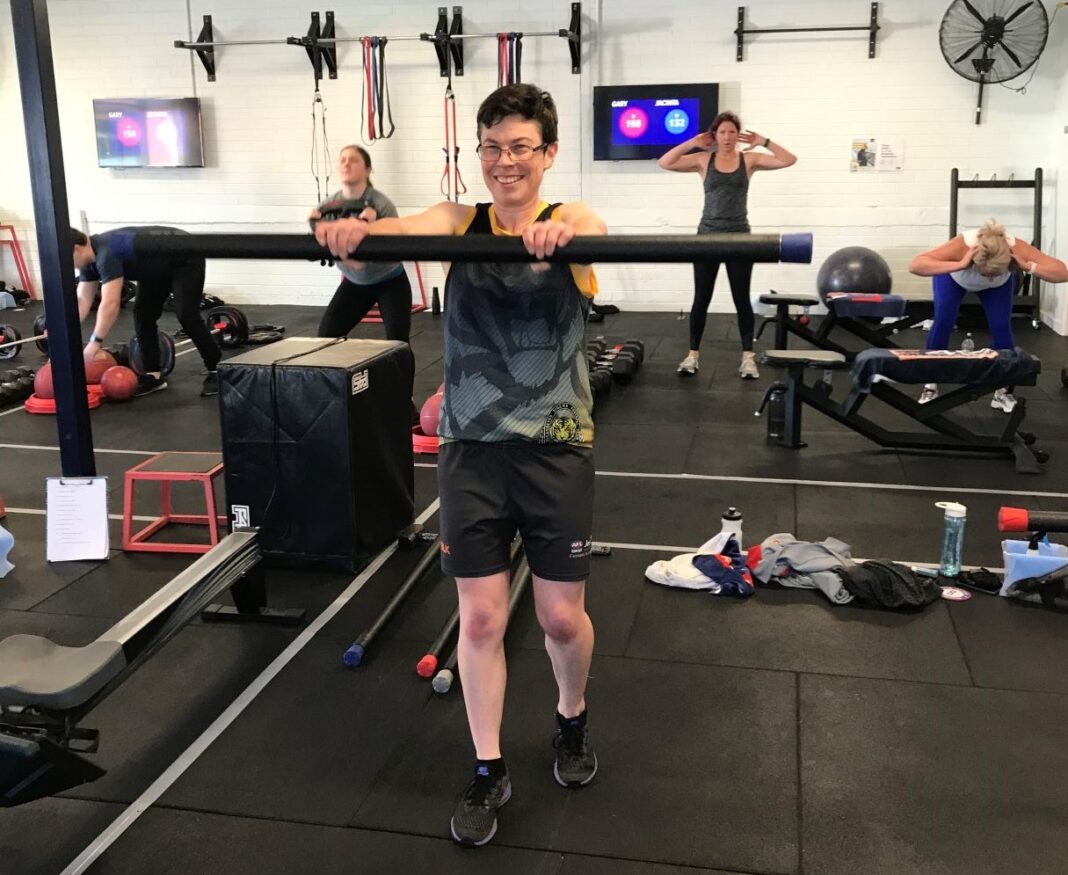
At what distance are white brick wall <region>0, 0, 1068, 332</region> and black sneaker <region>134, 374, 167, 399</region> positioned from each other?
397cm

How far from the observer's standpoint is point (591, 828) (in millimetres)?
2125

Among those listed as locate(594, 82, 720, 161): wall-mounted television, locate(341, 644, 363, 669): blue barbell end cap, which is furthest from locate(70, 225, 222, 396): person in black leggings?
locate(594, 82, 720, 161): wall-mounted television

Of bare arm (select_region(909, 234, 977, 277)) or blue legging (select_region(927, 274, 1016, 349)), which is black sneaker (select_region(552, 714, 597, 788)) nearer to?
bare arm (select_region(909, 234, 977, 277))

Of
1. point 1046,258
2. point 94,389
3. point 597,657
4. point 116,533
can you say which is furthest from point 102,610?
point 1046,258

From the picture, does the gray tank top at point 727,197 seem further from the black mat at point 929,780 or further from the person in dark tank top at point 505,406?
the person in dark tank top at point 505,406

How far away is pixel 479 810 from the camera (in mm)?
2104

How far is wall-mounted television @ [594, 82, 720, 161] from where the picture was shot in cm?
907

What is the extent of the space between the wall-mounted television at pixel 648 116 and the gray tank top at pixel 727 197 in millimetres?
2834

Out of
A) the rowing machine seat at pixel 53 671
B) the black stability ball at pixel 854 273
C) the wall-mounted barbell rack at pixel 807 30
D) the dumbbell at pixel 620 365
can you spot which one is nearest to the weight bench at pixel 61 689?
the rowing machine seat at pixel 53 671

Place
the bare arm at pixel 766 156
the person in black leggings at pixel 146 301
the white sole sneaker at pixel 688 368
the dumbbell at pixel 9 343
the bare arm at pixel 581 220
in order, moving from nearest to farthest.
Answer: the bare arm at pixel 581 220 → the person in black leggings at pixel 146 301 → the bare arm at pixel 766 156 → the white sole sneaker at pixel 688 368 → the dumbbell at pixel 9 343

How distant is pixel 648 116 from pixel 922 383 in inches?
204

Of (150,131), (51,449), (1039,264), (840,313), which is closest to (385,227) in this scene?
(51,449)

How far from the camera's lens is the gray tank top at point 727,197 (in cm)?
641

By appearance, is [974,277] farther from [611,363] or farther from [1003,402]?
[611,363]
